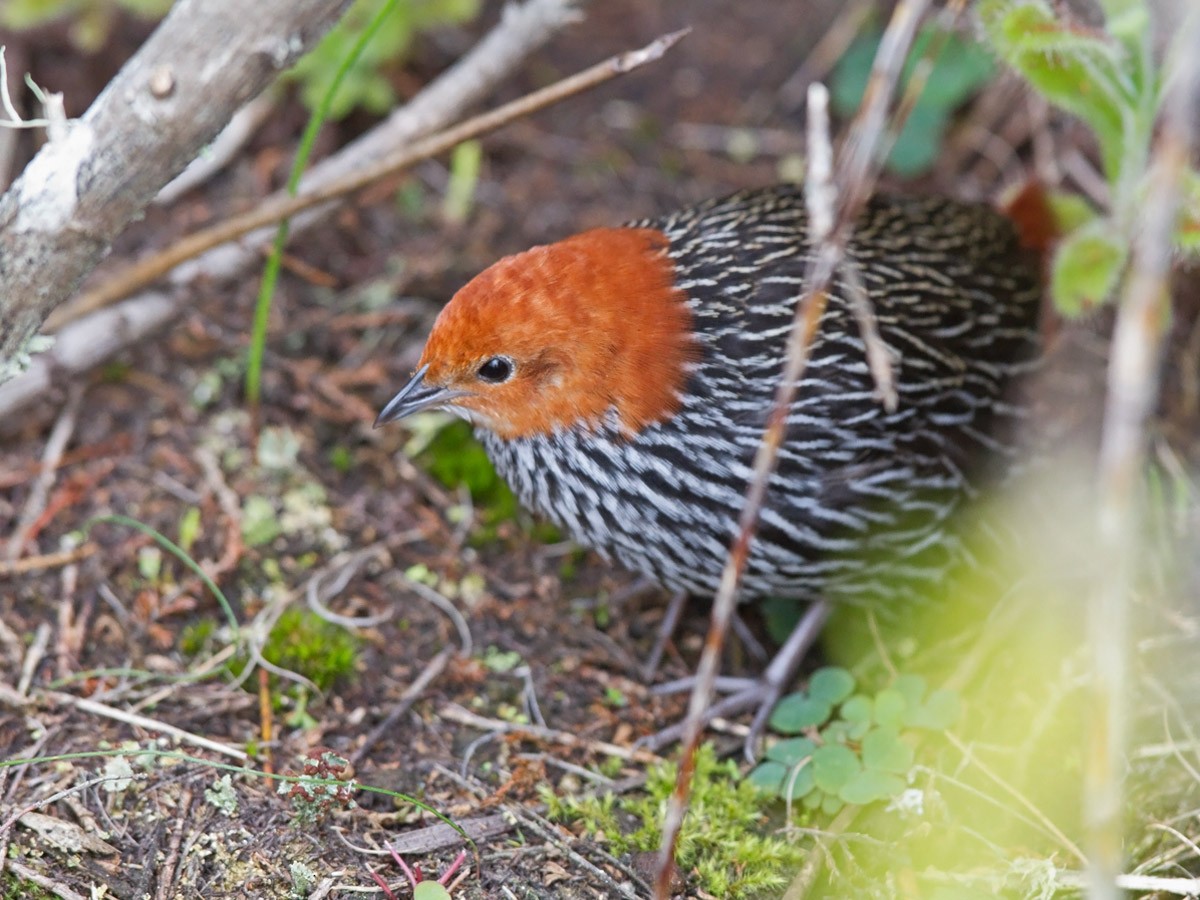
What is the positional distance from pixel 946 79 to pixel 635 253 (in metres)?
2.36

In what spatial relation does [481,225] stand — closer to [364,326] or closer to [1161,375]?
[364,326]

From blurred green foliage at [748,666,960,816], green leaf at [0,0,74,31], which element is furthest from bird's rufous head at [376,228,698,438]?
green leaf at [0,0,74,31]

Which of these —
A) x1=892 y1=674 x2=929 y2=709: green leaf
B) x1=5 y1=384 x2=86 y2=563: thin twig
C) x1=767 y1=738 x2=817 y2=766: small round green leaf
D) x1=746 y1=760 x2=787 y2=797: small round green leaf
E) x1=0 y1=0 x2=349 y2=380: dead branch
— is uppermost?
x1=0 y1=0 x2=349 y2=380: dead branch

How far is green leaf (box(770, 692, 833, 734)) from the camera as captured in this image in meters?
3.88

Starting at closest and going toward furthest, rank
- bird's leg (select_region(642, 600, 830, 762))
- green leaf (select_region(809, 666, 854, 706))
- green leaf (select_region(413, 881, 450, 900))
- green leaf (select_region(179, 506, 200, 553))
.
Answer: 1. green leaf (select_region(413, 881, 450, 900))
2. bird's leg (select_region(642, 600, 830, 762))
3. green leaf (select_region(809, 666, 854, 706))
4. green leaf (select_region(179, 506, 200, 553))

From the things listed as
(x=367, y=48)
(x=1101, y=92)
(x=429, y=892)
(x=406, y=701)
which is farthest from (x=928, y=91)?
(x=429, y=892)

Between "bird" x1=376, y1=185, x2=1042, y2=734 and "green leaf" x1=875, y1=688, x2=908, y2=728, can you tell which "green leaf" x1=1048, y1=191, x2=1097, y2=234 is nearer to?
"bird" x1=376, y1=185, x2=1042, y2=734

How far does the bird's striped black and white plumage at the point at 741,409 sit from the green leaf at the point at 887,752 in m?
0.47

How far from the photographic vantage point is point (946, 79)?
532 centimetres

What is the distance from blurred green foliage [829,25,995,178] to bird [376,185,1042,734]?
1.47 meters

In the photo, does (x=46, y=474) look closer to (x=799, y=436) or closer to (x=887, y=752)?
(x=799, y=436)

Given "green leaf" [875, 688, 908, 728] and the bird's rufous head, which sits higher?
the bird's rufous head

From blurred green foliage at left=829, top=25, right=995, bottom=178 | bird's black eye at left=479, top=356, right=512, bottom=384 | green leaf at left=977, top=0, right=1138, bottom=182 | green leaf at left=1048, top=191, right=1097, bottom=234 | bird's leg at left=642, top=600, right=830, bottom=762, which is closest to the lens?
bird's black eye at left=479, top=356, right=512, bottom=384

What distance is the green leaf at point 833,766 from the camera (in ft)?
11.9
